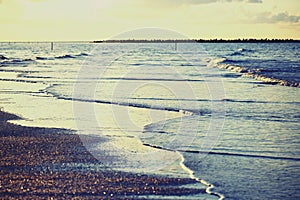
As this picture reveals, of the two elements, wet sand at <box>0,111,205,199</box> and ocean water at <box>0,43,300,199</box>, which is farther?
ocean water at <box>0,43,300,199</box>

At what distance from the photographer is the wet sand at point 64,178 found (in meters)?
8.52

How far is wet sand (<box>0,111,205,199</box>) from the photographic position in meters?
8.52

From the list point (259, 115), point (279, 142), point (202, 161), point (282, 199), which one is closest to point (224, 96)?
point (259, 115)

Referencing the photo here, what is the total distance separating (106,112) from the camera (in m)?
18.4

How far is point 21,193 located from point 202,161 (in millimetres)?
4012

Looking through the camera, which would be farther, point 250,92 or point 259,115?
point 250,92

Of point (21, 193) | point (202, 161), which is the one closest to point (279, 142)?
point (202, 161)

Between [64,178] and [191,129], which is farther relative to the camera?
[191,129]

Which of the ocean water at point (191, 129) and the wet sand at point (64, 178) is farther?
the ocean water at point (191, 129)

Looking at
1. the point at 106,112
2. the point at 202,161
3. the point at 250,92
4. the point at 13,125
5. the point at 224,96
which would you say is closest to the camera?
the point at 202,161

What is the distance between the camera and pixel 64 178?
9391mm

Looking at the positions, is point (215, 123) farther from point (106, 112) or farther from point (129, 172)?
point (129, 172)

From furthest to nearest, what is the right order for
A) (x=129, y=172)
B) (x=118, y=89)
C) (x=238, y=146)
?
(x=118, y=89), (x=238, y=146), (x=129, y=172)

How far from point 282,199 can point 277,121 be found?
25.8ft
